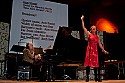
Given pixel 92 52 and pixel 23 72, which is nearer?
pixel 92 52

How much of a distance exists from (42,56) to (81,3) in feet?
14.0

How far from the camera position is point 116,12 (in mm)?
9133

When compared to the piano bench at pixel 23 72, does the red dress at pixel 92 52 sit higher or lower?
higher

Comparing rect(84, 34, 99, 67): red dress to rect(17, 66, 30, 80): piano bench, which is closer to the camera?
rect(84, 34, 99, 67): red dress

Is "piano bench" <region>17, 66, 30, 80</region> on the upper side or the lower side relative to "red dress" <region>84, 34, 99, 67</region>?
lower

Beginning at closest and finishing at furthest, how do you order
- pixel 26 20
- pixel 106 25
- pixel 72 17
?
pixel 26 20, pixel 72 17, pixel 106 25

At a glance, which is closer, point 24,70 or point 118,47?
point 24,70

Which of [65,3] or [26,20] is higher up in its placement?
[65,3]

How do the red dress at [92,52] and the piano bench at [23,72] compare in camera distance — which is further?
the piano bench at [23,72]

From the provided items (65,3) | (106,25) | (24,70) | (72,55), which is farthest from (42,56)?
(106,25)

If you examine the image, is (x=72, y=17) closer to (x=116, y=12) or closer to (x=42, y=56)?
(x=116, y=12)

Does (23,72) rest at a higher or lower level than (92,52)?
lower

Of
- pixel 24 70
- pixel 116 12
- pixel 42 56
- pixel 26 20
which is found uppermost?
pixel 116 12

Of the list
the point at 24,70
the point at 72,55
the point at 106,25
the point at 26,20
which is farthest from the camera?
the point at 106,25
